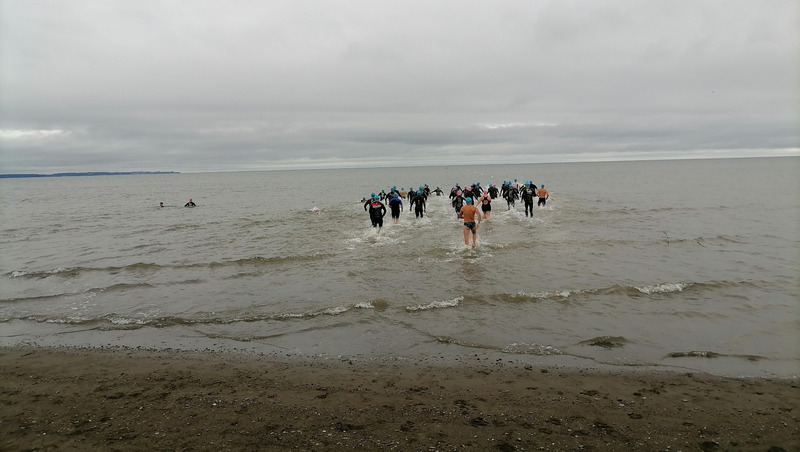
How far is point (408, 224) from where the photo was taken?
23.6m

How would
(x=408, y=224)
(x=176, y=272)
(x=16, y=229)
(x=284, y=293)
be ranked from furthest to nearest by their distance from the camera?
(x=16, y=229)
(x=408, y=224)
(x=176, y=272)
(x=284, y=293)

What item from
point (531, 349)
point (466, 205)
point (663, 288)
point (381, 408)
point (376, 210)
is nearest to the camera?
point (381, 408)

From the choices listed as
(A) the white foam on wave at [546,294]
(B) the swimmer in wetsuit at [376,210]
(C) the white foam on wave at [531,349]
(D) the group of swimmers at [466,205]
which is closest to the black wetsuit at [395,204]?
(D) the group of swimmers at [466,205]

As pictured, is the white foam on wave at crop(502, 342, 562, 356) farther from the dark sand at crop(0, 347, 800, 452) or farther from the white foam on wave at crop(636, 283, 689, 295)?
the white foam on wave at crop(636, 283, 689, 295)

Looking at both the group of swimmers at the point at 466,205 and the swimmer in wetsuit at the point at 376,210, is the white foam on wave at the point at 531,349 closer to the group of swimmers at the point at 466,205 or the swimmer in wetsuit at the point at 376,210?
the group of swimmers at the point at 466,205

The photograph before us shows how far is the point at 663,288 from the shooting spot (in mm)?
10570

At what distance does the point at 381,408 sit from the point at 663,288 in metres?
8.85

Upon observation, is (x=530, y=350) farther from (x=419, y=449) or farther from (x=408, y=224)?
(x=408, y=224)

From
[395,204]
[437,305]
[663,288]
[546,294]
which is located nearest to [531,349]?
[437,305]

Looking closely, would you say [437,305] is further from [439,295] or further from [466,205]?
[466,205]

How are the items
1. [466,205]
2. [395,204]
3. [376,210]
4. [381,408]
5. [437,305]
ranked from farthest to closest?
[395,204]
[376,210]
[466,205]
[437,305]
[381,408]

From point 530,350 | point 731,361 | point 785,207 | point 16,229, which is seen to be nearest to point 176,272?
point 530,350

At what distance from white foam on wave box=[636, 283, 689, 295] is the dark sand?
4.52 meters

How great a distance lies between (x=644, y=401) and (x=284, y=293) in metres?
8.59
